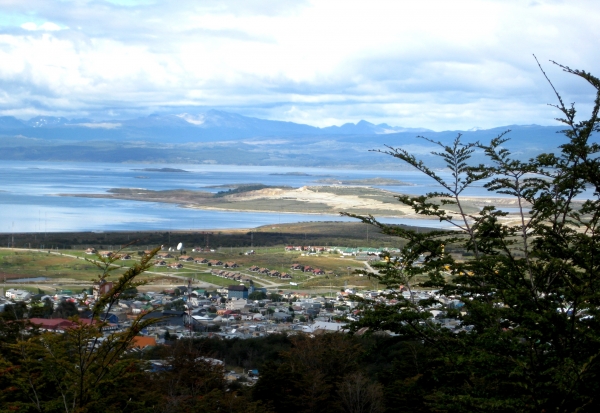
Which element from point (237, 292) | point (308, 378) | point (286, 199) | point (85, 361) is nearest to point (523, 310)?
point (85, 361)

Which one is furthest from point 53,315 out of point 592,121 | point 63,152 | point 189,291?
point 63,152

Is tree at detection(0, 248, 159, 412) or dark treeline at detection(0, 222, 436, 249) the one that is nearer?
tree at detection(0, 248, 159, 412)

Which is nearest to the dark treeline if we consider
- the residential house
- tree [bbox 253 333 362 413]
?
the residential house

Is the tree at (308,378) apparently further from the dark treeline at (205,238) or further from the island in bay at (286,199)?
the island in bay at (286,199)

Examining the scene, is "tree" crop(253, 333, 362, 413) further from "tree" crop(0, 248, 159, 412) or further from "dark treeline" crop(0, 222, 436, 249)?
"dark treeline" crop(0, 222, 436, 249)

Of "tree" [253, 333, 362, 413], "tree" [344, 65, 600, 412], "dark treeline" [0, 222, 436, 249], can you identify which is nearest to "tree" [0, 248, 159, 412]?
"tree" [344, 65, 600, 412]

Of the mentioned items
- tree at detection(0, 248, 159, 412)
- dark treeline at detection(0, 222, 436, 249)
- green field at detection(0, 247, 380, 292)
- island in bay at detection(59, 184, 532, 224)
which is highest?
island in bay at detection(59, 184, 532, 224)

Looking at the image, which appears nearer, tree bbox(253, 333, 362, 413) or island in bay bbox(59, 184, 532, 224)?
tree bbox(253, 333, 362, 413)

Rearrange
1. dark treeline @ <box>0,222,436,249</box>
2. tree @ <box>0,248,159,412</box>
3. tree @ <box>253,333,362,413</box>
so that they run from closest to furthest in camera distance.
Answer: tree @ <box>0,248,159,412</box> → tree @ <box>253,333,362,413</box> → dark treeline @ <box>0,222,436,249</box>

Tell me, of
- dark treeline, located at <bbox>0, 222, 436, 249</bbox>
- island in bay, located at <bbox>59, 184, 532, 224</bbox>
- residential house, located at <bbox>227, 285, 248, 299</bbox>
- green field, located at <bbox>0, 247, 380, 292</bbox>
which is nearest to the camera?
residential house, located at <bbox>227, 285, 248, 299</bbox>

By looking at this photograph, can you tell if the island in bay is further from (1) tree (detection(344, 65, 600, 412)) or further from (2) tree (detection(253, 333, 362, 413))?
(1) tree (detection(344, 65, 600, 412))

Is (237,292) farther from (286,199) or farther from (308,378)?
(286,199)

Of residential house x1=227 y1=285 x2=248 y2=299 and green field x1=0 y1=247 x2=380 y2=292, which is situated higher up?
green field x1=0 y1=247 x2=380 y2=292
